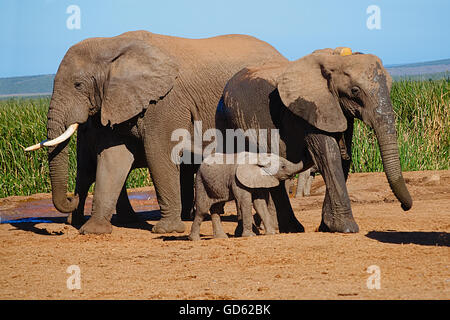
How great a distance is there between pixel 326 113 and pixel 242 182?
1.25 metres

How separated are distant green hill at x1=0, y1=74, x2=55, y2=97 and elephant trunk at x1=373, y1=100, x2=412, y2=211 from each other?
511 ft

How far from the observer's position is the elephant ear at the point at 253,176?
8883mm

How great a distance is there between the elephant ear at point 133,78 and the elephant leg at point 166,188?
0.66 m

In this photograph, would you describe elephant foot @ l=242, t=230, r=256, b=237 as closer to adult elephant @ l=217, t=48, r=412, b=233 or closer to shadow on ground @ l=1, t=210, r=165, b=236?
adult elephant @ l=217, t=48, r=412, b=233

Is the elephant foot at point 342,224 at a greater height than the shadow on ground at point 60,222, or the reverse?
the elephant foot at point 342,224

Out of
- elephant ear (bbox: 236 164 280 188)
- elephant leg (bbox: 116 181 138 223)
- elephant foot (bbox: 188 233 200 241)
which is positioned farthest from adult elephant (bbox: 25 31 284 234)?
elephant ear (bbox: 236 164 280 188)

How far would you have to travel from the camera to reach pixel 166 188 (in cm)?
1080

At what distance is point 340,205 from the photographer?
29.8 ft

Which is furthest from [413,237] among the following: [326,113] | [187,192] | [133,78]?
[187,192]

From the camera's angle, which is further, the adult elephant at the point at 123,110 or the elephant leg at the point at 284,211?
the adult elephant at the point at 123,110

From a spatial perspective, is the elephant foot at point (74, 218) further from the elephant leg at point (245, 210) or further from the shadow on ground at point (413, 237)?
the shadow on ground at point (413, 237)

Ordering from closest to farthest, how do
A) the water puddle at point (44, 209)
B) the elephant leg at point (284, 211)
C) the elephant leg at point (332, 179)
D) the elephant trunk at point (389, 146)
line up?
the elephant trunk at point (389, 146), the elephant leg at point (332, 179), the elephant leg at point (284, 211), the water puddle at point (44, 209)

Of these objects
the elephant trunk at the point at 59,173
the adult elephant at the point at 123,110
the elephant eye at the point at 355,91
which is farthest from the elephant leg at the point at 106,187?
the elephant eye at the point at 355,91

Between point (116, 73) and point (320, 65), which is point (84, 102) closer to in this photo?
point (116, 73)
